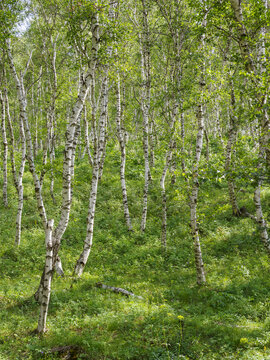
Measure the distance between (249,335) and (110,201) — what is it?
41.9 ft

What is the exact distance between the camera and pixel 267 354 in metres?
5.71

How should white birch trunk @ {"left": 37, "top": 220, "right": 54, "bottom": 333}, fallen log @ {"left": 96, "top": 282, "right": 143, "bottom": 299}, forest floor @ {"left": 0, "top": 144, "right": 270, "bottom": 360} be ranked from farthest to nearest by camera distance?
fallen log @ {"left": 96, "top": 282, "right": 143, "bottom": 299} < white birch trunk @ {"left": 37, "top": 220, "right": 54, "bottom": 333} < forest floor @ {"left": 0, "top": 144, "right": 270, "bottom": 360}

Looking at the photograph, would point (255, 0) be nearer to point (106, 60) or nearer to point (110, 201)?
point (106, 60)

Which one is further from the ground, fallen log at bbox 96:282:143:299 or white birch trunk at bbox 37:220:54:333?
white birch trunk at bbox 37:220:54:333

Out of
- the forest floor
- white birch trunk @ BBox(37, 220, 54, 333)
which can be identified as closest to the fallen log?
the forest floor

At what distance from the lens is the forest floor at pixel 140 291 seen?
6367 millimetres

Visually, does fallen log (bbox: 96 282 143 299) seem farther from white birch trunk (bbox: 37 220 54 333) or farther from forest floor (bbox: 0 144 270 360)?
white birch trunk (bbox: 37 220 54 333)

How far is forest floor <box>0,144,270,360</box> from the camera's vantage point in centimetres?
637

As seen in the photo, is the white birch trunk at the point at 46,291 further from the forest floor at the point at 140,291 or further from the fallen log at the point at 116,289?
the fallen log at the point at 116,289

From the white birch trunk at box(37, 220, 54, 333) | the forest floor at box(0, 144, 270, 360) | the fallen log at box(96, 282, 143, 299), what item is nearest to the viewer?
the forest floor at box(0, 144, 270, 360)

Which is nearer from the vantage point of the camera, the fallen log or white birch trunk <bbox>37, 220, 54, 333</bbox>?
white birch trunk <bbox>37, 220, 54, 333</bbox>

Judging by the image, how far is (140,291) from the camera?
9727 millimetres

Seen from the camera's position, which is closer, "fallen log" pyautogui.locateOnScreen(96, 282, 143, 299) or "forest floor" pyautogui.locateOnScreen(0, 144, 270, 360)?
"forest floor" pyautogui.locateOnScreen(0, 144, 270, 360)

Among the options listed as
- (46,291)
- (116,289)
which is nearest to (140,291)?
(116,289)
